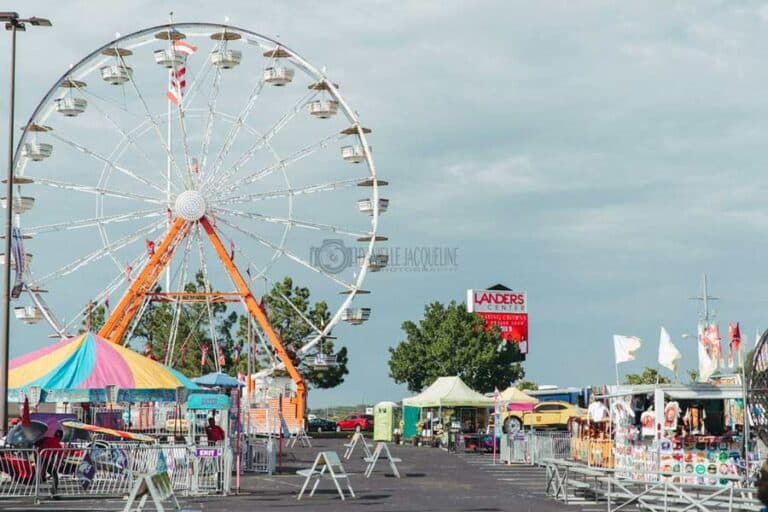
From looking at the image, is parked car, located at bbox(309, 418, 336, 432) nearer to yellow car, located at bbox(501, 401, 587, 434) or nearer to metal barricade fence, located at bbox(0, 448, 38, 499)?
yellow car, located at bbox(501, 401, 587, 434)

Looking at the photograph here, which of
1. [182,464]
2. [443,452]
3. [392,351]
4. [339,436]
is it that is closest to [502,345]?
[392,351]

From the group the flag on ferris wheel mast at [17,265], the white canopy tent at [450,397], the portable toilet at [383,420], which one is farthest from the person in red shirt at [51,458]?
the portable toilet at [383,420]

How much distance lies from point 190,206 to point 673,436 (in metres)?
25.0

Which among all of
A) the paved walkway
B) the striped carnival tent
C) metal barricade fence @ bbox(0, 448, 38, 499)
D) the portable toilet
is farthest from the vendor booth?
metal barricade fence @ bbox(0, 448, 38, 499)

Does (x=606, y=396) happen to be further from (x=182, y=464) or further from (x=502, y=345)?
(x=502, y=345)

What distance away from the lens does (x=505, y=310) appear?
315 ft

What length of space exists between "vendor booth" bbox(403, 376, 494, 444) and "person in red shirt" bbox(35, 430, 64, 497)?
→ 82.4ft

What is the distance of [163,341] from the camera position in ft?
275

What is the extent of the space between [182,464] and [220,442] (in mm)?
4322

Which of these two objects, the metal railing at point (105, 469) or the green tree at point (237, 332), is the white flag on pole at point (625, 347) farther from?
the green tree at point (237, 332)

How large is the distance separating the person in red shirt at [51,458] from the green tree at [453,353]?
58.8 meters

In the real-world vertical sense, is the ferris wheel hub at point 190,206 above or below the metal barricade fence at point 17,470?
above

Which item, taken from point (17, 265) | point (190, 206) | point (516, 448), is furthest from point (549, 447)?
point (17, 265)

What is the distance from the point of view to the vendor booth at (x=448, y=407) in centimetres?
4838
